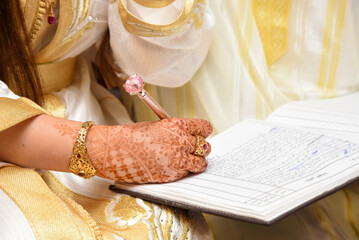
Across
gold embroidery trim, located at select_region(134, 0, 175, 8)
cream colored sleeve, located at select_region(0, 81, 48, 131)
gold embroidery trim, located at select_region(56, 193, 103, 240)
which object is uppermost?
gold embroidery trim, located at select_region(134, 0, 175, 8)

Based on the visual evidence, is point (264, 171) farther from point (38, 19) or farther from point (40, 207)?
point (38, 19)

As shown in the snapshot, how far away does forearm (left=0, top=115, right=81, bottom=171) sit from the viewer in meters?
0.61

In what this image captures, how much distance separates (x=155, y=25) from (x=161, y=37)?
0.12 ft

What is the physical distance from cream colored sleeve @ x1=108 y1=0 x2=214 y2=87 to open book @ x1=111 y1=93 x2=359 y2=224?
177 millimetres

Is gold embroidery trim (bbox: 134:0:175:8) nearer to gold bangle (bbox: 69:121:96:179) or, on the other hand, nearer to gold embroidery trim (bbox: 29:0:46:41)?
gold embroidery trim (bbox: 29:0:46:41)

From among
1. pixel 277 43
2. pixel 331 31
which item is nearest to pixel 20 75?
pixel 277 43

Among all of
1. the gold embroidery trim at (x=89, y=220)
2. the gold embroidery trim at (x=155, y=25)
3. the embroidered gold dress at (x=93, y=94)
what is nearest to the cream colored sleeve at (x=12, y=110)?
the embroidered gold dress at (x=93, y=94)

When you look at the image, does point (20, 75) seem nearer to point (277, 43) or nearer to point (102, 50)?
point (102, 50)

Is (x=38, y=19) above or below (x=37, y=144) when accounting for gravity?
above

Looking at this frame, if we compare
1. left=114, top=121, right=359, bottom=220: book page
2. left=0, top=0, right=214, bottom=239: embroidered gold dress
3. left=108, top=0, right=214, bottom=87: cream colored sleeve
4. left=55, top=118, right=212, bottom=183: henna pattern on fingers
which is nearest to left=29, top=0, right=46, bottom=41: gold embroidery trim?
left=0, top=0, right=214, bottom=239: embroidered gold dress

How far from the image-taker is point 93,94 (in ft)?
3.25

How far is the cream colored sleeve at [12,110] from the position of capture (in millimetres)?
584

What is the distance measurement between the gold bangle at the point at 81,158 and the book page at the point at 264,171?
0.06m

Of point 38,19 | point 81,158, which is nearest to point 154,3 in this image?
point 38,19
